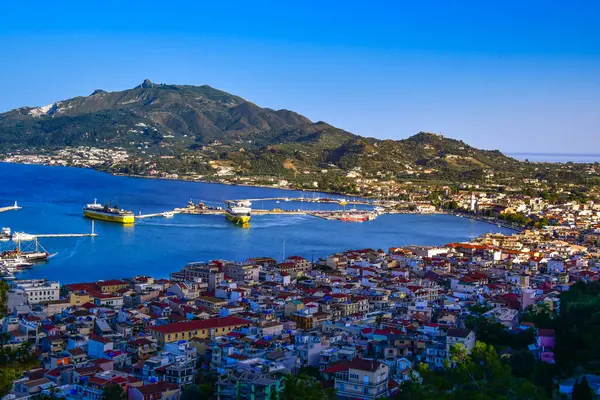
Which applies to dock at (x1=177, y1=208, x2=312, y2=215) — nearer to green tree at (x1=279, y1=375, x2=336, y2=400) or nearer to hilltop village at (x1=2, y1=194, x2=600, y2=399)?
hilltop village at (x1=2, y1=194, x2=600, y2=399)

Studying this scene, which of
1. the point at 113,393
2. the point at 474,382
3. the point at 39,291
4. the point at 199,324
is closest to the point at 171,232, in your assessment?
the point at 39,291

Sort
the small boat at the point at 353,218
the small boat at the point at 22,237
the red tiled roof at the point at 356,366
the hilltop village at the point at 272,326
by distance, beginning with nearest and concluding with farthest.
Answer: the red tiled roof at the point at 356,366 < the hilltop village at the point at 272,326 < the small boat at the point at 22,237 < the small boat at the point at 353,218

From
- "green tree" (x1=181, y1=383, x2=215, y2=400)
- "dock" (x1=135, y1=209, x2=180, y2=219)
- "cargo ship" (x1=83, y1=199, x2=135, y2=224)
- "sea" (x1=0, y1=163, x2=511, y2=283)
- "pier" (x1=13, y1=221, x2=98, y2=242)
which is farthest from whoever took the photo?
"dock" (x1=135, y1=209, x2=180, y2=219)

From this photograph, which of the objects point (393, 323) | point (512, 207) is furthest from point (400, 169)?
point (393, 323)

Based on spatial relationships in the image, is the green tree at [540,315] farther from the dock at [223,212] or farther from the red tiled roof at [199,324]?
the dock at [223,212]

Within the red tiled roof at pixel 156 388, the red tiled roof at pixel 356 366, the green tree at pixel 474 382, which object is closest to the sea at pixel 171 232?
the red tiled roof at pixel 156 388

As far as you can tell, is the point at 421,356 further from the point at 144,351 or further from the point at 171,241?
the point at 171,241

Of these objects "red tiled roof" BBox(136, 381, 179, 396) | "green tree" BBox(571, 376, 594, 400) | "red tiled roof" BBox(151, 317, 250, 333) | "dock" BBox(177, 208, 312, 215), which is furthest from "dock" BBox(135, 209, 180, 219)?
"green tree" BBox(571, 376, 594, 400)
